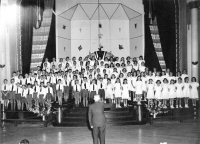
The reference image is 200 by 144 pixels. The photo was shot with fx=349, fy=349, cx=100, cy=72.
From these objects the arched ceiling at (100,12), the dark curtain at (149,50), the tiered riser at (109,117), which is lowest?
the tiered riser at (109,117)

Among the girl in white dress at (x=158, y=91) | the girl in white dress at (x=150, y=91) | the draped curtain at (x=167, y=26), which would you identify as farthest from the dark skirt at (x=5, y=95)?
the draped curtain at (x=167, y=26)

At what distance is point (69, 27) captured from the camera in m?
23.5

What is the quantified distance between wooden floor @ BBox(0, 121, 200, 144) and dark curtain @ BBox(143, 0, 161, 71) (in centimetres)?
696

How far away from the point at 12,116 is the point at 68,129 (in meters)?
3.43

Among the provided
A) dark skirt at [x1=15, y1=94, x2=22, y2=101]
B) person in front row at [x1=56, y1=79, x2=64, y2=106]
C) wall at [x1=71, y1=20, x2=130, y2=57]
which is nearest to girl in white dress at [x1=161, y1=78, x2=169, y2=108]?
person in front row at [x1=56, y1=79, x2=64, y2=106]

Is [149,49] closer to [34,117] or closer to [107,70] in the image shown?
[107,70]

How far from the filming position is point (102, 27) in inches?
934

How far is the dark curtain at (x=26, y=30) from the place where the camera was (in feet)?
66.5

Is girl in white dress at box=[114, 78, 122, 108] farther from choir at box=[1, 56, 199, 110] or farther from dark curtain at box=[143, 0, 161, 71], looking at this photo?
dark curtain at box=[143, 0, 161, 71]

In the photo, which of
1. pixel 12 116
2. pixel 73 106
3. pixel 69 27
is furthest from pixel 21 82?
pixel 69 27

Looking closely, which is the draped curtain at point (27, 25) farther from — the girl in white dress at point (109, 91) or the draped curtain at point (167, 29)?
the draped curtain at point (167, 29)

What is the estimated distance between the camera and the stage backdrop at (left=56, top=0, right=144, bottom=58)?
23.4 meters

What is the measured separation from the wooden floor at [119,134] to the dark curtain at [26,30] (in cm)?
654

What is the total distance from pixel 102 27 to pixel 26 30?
5587mm
